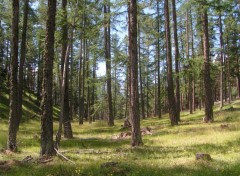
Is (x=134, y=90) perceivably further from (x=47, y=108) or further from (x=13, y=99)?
(x=13, y=99)

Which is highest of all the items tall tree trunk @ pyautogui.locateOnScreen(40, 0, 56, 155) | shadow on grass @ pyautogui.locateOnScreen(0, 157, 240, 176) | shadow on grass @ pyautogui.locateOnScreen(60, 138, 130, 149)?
tall tree trunk @ pyautogui.locateOnScreen(40, 0, 56, 155)

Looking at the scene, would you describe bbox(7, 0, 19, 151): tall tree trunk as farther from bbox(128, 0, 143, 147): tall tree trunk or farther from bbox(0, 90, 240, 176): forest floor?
bbox(128, 0, 143, 147): tall tree trunk

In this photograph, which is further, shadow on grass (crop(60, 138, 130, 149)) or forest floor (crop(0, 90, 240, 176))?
shadow on grass (crop(60, 138, 130, 149))

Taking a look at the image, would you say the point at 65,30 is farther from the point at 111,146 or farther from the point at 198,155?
the point at 198,155

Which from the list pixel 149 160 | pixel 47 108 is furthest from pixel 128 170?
pixel 47 108

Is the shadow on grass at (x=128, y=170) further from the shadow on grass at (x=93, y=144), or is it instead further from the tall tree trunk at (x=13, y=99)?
the shadow on grass at (x=93, y=144)

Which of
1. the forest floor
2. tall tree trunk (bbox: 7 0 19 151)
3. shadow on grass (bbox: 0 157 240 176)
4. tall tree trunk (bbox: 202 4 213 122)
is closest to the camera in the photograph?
shadow on grass (bbox: 0 157 240 176)

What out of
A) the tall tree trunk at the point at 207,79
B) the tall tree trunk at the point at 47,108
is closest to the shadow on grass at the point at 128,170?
the tall tree trunk at the point at 47,108

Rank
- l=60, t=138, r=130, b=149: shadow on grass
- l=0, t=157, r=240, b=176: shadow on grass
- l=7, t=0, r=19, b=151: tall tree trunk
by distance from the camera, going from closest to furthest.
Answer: l=0, t=157, r=240, b=176: shadow on grass < l=7, t=0, r=19, b=151: tall tree trunk < l=60, t=138, r=130, b=149: shadow on grass

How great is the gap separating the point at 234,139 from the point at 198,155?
4179 mm

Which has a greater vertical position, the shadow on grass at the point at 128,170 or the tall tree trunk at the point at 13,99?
the tall tree trunk at the point at 13,99

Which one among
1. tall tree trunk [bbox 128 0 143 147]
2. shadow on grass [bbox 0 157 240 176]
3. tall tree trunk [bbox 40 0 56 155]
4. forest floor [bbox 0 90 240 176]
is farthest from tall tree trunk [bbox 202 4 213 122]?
tall tree trunk [bbox 40 0 56 155]

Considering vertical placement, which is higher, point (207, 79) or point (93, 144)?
point (207, 79)

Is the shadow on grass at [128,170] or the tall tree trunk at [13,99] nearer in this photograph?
the shadow on grass at [128,170]
